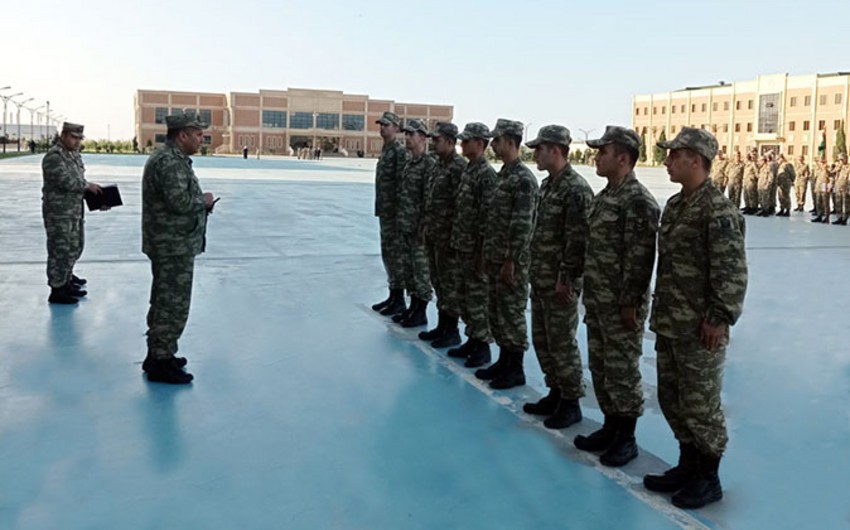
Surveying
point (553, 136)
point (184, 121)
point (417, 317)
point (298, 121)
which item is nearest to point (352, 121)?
point (298, 121)

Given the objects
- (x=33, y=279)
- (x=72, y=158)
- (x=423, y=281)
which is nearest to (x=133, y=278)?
(x=33, y=279)

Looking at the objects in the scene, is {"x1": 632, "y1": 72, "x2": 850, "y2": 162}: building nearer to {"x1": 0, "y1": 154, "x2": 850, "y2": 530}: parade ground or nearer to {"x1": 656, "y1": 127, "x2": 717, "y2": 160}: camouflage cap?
{"x1": 0, "y1": 154, "x2": 850, "y2": 530}: parade ground

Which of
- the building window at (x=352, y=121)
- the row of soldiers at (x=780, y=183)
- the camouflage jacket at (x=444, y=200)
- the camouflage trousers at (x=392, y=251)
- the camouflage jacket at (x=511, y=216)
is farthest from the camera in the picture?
the building window at (x=352, y=121)

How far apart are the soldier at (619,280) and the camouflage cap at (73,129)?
15.9 feet

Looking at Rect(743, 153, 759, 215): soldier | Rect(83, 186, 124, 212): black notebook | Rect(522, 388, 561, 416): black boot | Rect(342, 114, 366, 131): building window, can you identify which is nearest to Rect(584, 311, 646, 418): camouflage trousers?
Rect(522, 388, 561, 416): black boot

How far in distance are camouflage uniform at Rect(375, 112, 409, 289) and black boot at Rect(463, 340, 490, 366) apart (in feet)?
4.68

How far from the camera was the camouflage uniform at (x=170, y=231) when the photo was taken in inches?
182

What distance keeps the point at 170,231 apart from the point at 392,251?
229 cm

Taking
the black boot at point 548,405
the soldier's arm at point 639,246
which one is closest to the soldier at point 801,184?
the black boot at point 548,405

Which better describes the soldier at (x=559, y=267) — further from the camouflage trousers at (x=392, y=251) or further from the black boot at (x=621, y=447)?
the camouflage trousers at (x=392, y=251)

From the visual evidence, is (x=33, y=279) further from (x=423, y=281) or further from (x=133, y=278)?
(x=423, y=281)

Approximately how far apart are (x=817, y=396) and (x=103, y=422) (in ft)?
13.4

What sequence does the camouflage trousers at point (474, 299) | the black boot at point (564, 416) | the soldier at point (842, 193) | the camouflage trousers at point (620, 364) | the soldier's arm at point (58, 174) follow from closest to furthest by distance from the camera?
the camouflage trousers at point (620, 364) < the black boot at point (564, 416) < the camouflage trousers at point (474, 299) < the soldier's arm at point (58, 174) < the soldier at point (842, 193)

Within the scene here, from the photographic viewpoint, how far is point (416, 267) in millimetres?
6363
